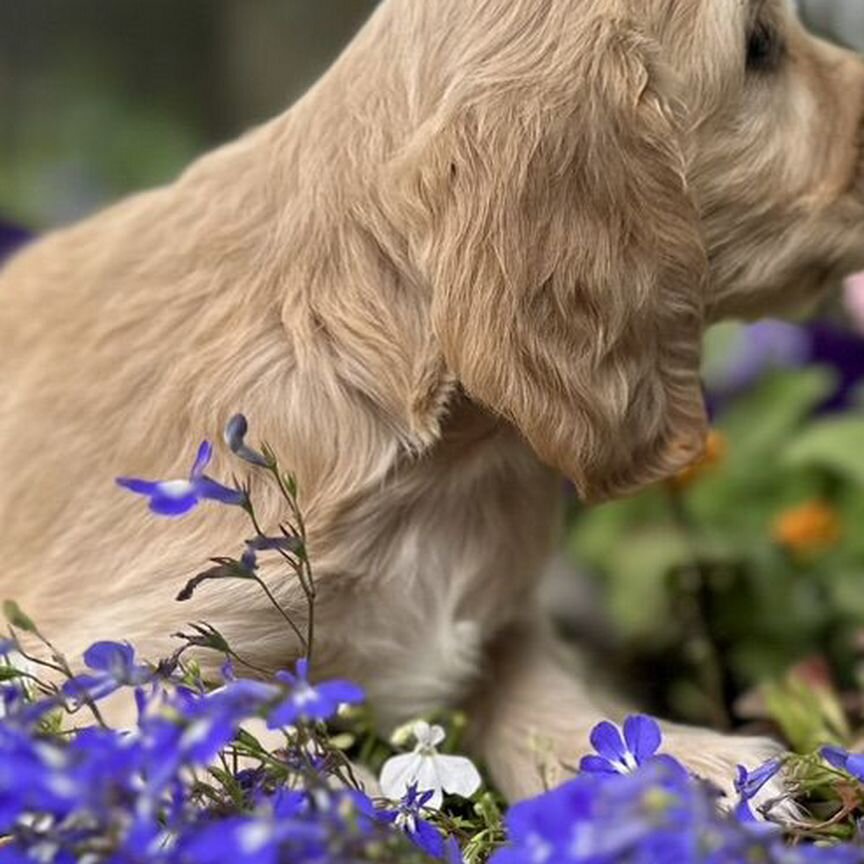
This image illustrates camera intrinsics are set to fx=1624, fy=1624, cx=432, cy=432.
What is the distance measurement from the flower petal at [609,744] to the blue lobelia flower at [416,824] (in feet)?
0.44

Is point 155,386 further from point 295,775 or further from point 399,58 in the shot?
point 295,775

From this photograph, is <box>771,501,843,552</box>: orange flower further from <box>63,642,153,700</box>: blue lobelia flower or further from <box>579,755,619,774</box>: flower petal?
<box>63,642,153,700</box>: blue lobelia flower

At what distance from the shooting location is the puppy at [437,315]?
4.66 ft

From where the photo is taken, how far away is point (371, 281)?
151cm

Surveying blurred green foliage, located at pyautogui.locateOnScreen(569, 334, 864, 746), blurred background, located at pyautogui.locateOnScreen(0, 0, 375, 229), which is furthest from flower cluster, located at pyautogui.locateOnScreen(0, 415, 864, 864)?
blurred background, located at pyautogui.locateOnScreen(0, 0, 375, 229)

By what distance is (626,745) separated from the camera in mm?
1231

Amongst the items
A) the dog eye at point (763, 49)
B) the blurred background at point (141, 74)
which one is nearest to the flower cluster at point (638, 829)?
the dog eye at point (763, 49)

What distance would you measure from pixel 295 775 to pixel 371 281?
1.87 feet

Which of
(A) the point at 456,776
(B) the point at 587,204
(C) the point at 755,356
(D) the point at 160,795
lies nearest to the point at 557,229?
(B) the point at 587,204

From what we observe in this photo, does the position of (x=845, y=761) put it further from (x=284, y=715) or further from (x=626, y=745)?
(x=284, y=715)

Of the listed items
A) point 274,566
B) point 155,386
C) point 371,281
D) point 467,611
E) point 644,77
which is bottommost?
point 467,611

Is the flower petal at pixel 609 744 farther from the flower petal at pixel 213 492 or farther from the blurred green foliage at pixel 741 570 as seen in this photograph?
the blurred green foliage at pixel 741 570

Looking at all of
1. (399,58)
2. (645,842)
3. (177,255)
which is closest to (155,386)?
(177,255)

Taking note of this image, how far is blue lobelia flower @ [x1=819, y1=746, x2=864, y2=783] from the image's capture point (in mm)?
1224
